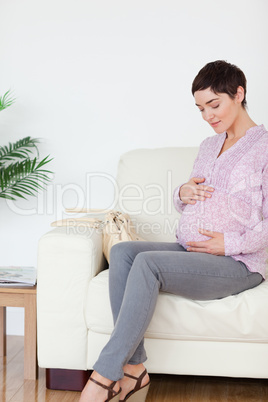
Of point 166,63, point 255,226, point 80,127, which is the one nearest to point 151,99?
point 166,63

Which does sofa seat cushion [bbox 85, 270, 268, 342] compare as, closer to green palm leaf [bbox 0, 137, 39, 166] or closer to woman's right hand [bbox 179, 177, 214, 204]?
woman's right hand [bbox 179, 177, 214, 204]

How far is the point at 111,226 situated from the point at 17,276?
0.44m

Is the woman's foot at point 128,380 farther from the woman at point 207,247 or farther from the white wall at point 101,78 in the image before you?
the white wall at point 101,78

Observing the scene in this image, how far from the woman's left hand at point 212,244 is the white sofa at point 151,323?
17cm

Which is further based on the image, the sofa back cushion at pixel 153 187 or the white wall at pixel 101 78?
the white wall at pixel 101 78

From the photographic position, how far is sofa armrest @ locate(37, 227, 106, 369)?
1921 mm

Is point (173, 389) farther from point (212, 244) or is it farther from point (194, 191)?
point (194, 191)

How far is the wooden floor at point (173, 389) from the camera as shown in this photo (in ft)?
6.30

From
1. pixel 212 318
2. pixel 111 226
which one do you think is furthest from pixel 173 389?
pixel 111 226

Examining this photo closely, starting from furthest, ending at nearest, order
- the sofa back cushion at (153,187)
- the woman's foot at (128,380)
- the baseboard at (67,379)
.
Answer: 1. the sofa back cushion at (153,187)
2. the baseboard at (67,379)
3. the woman's foot at (128,380)

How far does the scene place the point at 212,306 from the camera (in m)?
1.78

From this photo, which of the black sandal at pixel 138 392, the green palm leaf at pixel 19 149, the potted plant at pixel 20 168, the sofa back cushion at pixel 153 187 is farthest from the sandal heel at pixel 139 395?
the green palm leaf at pixel 19 149

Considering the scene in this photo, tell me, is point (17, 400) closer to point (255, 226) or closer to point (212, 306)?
point (212, 306)

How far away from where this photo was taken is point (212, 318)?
1.79m
